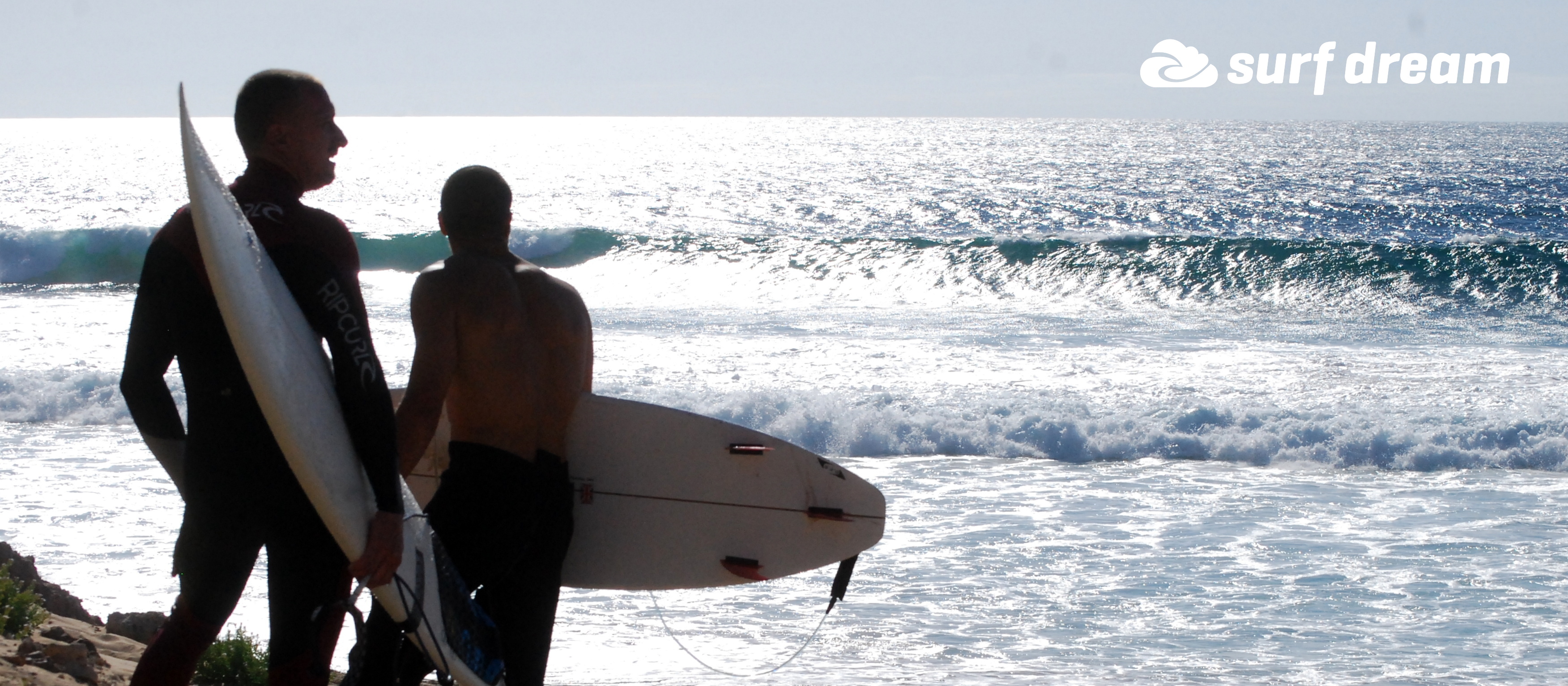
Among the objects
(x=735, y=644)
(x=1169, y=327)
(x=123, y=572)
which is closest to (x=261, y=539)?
(x=735, y=644)

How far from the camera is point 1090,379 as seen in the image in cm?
1019

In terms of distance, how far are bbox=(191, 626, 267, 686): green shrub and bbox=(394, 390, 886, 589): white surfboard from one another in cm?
81

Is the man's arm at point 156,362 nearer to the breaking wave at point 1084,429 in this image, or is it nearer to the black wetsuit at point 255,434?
the black wetsuit at point 255,434

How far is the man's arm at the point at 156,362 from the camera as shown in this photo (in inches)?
77.4

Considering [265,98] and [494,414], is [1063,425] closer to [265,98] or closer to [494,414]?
[494,414]

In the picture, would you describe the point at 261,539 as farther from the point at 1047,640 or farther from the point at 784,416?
the point at 784,416

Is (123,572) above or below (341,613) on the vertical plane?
below

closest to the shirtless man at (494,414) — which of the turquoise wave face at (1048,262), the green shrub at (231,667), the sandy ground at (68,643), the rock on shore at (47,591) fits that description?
the sandy ground at (68,643)

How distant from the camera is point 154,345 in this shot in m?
2.01

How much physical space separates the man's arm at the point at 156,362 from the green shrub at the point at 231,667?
4.55 ft

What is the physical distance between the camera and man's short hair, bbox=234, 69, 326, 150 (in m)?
1.96

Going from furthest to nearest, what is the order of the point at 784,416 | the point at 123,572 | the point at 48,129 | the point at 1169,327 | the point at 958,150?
the point at 48,129 < the point at 958,150 < the point at 1169,327 < the point at 784,416 < the point at 123,572

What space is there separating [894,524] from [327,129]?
14.0ft

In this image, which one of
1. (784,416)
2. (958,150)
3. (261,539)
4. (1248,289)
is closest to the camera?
(261,539)
